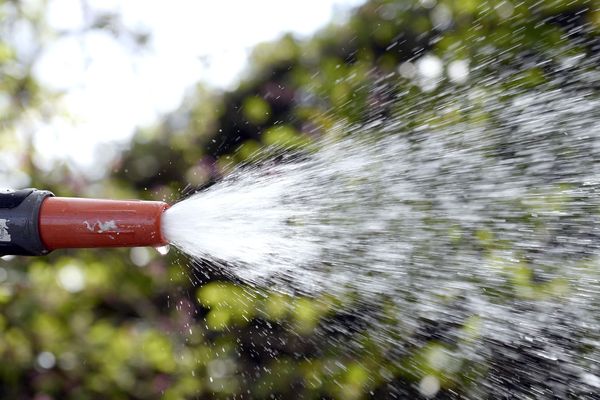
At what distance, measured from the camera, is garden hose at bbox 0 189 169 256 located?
1.38 metres

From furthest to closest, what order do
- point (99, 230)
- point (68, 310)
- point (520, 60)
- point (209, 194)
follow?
point (68, 310) < point (520, 60) < point (209, 194) < point (99, 230)

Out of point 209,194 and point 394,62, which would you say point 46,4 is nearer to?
point 394,62

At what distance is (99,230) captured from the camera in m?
1.38

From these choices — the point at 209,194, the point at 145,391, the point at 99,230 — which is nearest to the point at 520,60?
the point at 209,194

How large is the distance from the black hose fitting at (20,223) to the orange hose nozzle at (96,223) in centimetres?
1

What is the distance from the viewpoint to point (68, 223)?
1.38 m

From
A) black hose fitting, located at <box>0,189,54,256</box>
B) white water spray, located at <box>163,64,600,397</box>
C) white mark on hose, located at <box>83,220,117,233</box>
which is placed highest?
black hose fitting, located at <box>0,189,54,256</box>

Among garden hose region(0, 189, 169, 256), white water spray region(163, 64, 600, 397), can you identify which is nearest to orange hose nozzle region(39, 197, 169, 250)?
garden hose region(0, 189, 169, 256)

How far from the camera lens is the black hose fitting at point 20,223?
138 cm

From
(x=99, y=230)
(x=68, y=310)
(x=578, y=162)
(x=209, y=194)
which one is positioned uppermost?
(x=99, y=230)

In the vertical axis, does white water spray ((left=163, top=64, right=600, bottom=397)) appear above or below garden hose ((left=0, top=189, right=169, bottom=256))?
below

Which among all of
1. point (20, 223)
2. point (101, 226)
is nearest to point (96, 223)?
point (101, 226)

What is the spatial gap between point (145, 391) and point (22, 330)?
48 centimetres

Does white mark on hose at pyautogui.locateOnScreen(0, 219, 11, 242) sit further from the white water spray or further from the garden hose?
the white water spray
